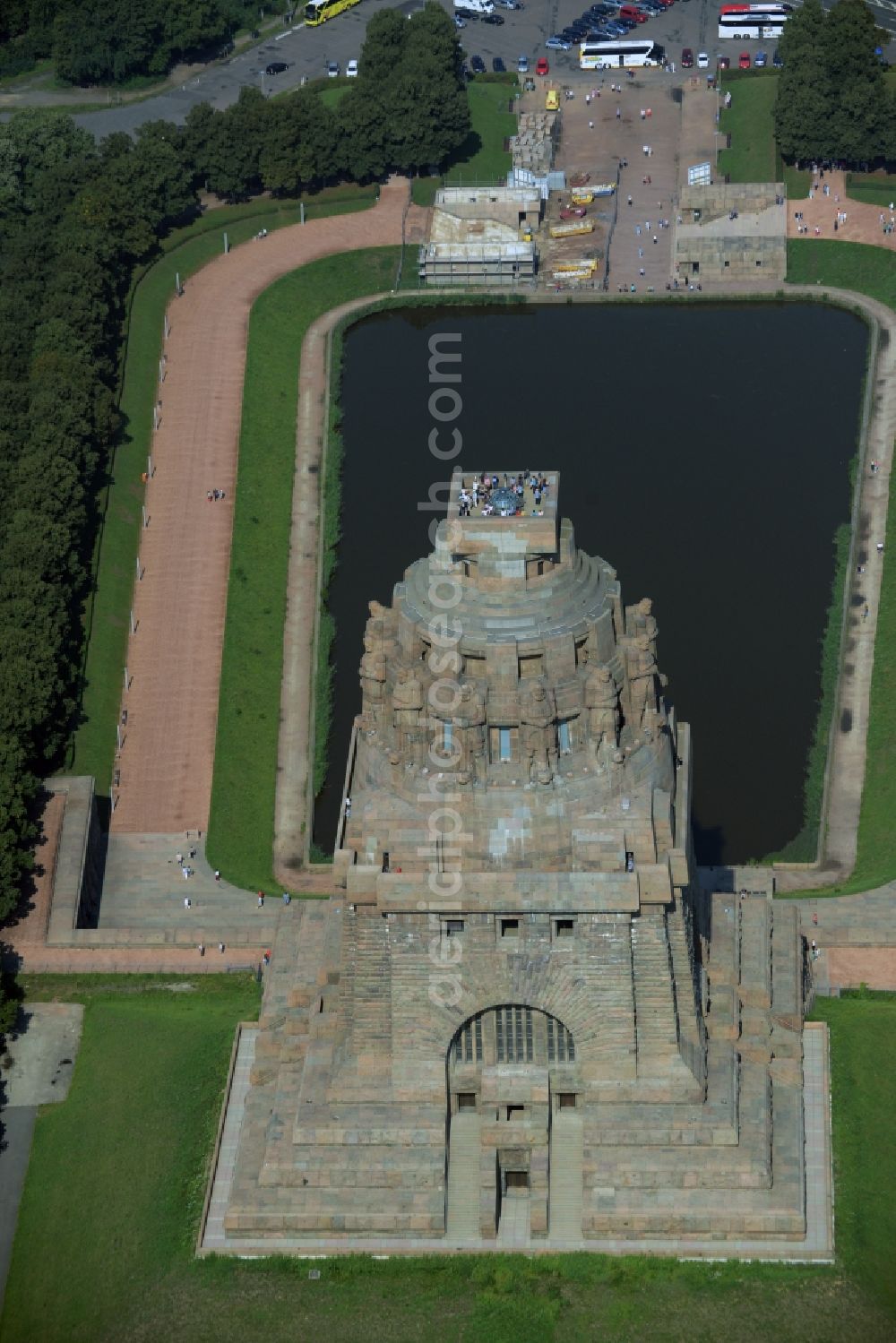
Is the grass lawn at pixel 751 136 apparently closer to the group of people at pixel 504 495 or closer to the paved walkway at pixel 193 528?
the paved walkway at pixel 193 528

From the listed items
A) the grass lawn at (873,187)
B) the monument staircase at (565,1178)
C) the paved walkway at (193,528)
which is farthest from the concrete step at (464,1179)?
the grass lawn at (873,187)

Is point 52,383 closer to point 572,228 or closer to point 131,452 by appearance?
point 131,452

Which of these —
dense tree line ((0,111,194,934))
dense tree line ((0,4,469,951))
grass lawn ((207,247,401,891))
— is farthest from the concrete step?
grass lawn ((207,247,401,891))

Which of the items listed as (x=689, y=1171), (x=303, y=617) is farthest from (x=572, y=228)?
(x=689, y=1171)

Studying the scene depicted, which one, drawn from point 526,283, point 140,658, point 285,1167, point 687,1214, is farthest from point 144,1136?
point 526,283

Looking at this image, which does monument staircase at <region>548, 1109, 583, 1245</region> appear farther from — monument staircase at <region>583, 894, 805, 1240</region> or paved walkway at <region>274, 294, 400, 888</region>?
paved walkway at <region>274, 294, 400, 888</region>
